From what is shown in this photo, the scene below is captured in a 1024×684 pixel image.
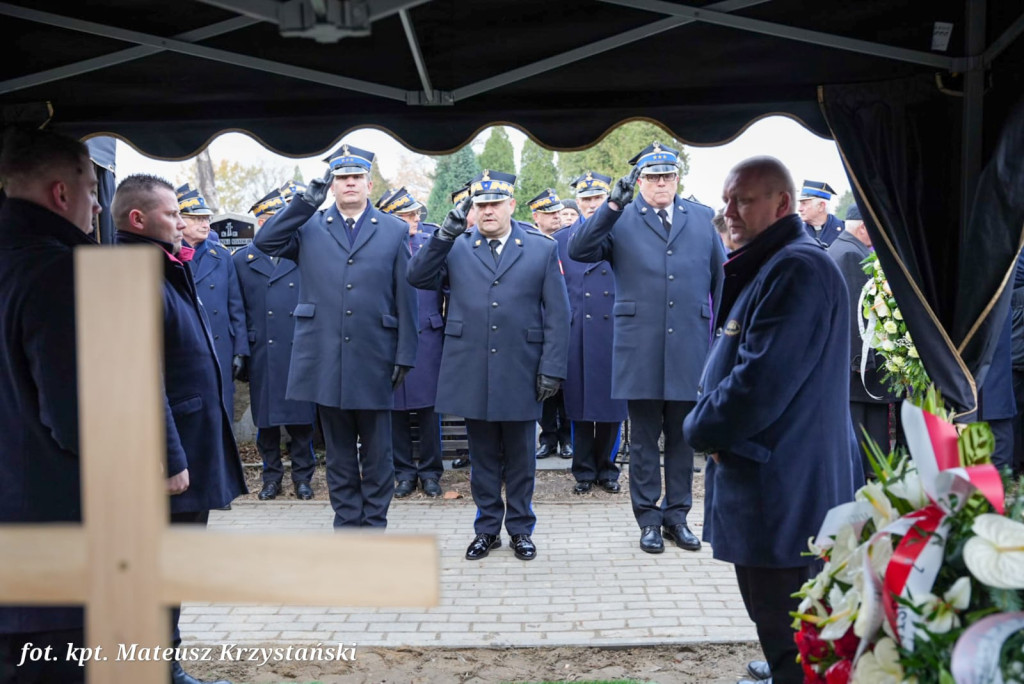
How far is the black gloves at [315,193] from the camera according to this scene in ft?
18.5

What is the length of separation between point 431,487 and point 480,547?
204 centimetres

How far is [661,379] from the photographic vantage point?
5906 mm

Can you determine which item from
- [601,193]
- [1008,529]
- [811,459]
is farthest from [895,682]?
[601,193]

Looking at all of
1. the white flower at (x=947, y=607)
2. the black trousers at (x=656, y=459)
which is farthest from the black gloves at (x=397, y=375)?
the white flower at (x=947, y=607)

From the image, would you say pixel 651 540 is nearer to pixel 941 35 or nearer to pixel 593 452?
pixel 593 452

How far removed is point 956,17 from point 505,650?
11.4 feet

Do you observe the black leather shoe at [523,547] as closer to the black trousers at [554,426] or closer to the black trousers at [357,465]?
the black trousers at [357,465]

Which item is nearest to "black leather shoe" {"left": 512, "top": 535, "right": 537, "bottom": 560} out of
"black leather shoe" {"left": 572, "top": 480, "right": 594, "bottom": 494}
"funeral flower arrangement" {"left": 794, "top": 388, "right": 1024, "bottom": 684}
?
"black leather shoe" {"left": 572, "top": 480, "right": 594, "bottom": 494}

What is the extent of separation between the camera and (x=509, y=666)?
421cm

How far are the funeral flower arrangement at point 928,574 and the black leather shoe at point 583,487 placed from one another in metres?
5.79

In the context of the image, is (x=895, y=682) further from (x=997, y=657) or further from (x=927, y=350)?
(x=927, y=350)

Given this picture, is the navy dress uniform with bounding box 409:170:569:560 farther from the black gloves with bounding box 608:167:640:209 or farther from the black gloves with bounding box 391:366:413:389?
the black gloves with bounding box 608:167:640:209

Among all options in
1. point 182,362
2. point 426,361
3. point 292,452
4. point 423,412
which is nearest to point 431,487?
point 423,412

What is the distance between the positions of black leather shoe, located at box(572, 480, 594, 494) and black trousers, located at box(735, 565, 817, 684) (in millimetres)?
4474
